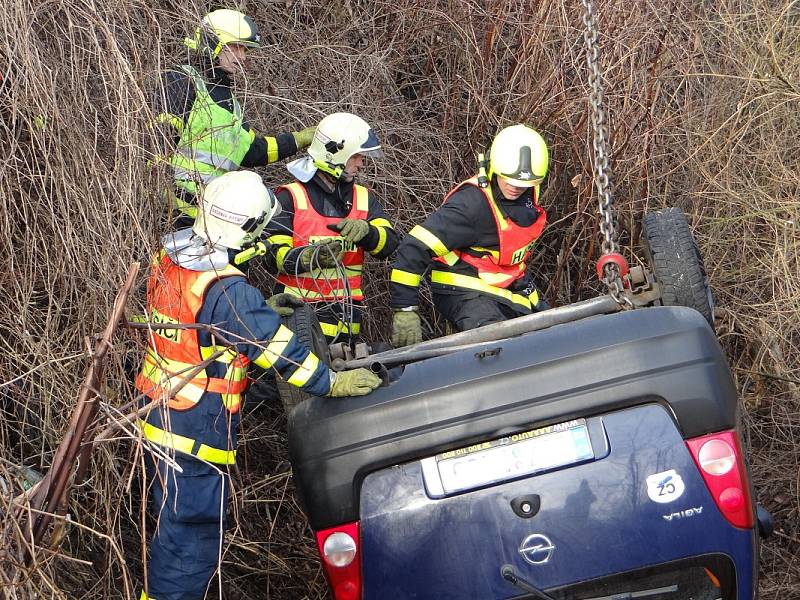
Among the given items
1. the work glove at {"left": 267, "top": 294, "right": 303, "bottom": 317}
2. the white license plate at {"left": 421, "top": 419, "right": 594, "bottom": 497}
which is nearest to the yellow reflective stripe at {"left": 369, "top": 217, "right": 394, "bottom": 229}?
the work glove at {"left": 267, "top": 294, "right": 303, "bottom": 317}

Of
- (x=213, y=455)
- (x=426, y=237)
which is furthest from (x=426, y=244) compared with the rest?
(x=213, y=455)

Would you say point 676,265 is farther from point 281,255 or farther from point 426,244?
point 281,255

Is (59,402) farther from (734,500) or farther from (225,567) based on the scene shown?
(734,500)

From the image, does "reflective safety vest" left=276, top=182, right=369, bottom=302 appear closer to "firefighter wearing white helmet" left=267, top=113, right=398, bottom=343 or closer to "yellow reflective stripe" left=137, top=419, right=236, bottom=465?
"firefighter wearing white helmet" left=267, top=113, right=398, bottom=343

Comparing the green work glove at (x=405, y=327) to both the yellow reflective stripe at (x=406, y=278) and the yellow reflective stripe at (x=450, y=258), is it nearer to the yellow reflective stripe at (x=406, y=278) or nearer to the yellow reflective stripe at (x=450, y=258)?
the yellow reflective stripe at (x=406, y=278)

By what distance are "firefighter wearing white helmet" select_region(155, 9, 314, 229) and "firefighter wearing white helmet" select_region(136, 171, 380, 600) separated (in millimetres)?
651

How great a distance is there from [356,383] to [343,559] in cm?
54

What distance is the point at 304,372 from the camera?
10.6 feet

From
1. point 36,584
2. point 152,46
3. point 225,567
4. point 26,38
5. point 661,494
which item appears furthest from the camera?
point 225,567

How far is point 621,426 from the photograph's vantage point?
2684 mm

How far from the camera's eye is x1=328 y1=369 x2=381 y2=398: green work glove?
2969 mm

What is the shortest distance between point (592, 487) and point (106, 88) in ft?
7.63

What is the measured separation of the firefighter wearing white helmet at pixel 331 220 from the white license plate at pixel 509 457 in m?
2.00

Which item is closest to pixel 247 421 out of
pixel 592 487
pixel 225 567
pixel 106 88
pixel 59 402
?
pixel 225 567
